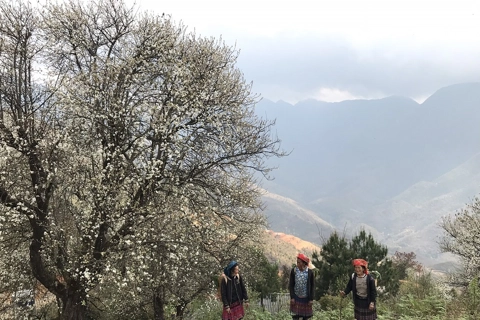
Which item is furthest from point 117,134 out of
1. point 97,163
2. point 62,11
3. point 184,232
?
point 62,11

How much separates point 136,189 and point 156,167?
1.29m

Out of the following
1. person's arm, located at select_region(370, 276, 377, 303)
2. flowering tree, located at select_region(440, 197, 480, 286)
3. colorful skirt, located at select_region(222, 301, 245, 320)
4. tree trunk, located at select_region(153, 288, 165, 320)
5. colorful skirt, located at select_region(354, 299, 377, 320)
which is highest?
flowering tree, located at select_region(440, 197, 480, 286)

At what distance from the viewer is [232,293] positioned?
8945 millimetres

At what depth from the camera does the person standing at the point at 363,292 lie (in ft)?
27.0

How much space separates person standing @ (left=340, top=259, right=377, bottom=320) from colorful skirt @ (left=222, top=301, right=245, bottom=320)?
2.79 m

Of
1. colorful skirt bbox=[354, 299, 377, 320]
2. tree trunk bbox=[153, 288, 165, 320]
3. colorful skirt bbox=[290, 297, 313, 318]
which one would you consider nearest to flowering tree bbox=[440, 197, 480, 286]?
colorful skirt bbox=[354, 299, 377, 320]

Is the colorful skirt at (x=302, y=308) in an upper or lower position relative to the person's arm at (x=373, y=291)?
lower

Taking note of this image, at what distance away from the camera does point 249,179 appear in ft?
50.0

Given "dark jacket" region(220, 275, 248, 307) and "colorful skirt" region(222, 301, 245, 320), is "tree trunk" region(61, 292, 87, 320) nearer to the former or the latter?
"colorful skirt" region(222, 301, 245, 320)

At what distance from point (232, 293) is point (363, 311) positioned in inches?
128

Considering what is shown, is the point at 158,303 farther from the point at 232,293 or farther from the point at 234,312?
the point at 232,293

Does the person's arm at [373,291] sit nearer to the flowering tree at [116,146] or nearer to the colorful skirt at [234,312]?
the colorful skirt at [234,312]

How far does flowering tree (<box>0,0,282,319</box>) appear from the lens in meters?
10.6

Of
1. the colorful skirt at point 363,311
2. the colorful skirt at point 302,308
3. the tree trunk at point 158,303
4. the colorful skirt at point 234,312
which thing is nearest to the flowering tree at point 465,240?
the colorful skirt at point 363,311
